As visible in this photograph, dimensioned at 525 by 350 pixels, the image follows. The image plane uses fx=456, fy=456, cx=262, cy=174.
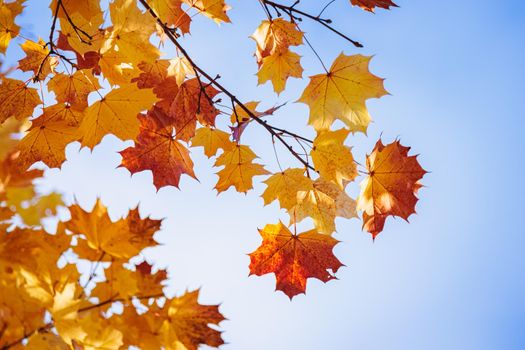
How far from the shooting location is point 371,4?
3.38 meters

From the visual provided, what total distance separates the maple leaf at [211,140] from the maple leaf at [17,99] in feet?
3.93

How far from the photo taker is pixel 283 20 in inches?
144

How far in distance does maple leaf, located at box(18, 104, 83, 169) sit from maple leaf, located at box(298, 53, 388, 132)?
1663mm

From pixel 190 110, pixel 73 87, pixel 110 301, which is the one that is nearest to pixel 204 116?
pixel 190 110

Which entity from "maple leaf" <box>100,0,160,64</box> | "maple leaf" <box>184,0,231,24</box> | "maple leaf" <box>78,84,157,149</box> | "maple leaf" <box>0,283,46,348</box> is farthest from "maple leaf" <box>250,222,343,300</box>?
"maple leaf" <box>0,283,46,348</box>

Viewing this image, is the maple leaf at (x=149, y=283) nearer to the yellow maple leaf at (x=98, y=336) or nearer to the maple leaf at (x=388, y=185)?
the yellow maple leaf at (x=98, y=336)

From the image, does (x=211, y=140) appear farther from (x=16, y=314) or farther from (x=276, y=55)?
(x=16, y=314)

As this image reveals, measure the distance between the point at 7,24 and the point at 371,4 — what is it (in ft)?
8.54

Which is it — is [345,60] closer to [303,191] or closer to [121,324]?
[303,191]

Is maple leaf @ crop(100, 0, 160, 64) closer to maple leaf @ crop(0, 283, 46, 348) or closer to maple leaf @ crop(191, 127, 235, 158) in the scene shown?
maple leaf @ crop(191, 127, 235, 158)

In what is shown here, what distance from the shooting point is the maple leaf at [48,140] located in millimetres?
3102

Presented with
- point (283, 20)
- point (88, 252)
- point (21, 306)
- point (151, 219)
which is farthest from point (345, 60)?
point (21, 306)

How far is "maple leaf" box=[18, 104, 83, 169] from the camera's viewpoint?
3.10m

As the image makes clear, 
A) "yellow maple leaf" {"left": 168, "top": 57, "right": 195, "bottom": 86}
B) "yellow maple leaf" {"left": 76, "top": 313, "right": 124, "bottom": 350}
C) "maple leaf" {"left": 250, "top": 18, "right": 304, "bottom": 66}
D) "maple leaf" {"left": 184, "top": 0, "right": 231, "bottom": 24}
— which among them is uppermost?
"maple leaf" {"left": 250, "top": 18, "right": 304, "bottom": 66}
